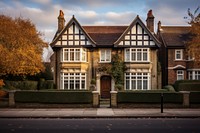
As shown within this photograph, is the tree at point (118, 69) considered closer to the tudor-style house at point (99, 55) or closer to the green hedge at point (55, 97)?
the tudor-style house at point (99, 55)

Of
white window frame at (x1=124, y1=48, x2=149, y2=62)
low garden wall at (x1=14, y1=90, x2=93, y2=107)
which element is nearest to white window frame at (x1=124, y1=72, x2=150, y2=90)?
white window frame at (x1=124, y1=48, x2=149, y2=62)

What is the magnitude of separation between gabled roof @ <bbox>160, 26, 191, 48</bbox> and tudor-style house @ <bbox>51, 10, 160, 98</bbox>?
543 cm

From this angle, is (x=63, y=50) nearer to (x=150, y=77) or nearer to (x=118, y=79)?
(x=118, y=79)

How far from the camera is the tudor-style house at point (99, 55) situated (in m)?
34.3

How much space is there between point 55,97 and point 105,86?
40.5 ft

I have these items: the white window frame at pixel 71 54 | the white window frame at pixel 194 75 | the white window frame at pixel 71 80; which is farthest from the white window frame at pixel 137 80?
the white window frame at pixel 194 75

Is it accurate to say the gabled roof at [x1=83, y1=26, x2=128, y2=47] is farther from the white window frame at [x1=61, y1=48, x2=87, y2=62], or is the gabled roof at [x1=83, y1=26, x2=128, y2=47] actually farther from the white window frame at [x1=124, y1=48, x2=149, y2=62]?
the white window frame at [x1=124, y1=48, x2=149, y2=62]

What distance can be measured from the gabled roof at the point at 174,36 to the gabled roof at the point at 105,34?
6283 mm

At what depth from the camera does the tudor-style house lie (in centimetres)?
3428

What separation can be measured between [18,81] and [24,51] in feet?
21.2

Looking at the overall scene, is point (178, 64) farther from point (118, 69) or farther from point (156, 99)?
point (156, 99)

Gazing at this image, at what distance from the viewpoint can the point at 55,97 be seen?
23734mm

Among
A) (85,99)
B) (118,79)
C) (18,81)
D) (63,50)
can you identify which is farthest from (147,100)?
(18,81)

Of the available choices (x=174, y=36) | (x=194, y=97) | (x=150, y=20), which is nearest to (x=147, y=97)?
(x=194, y=97)
